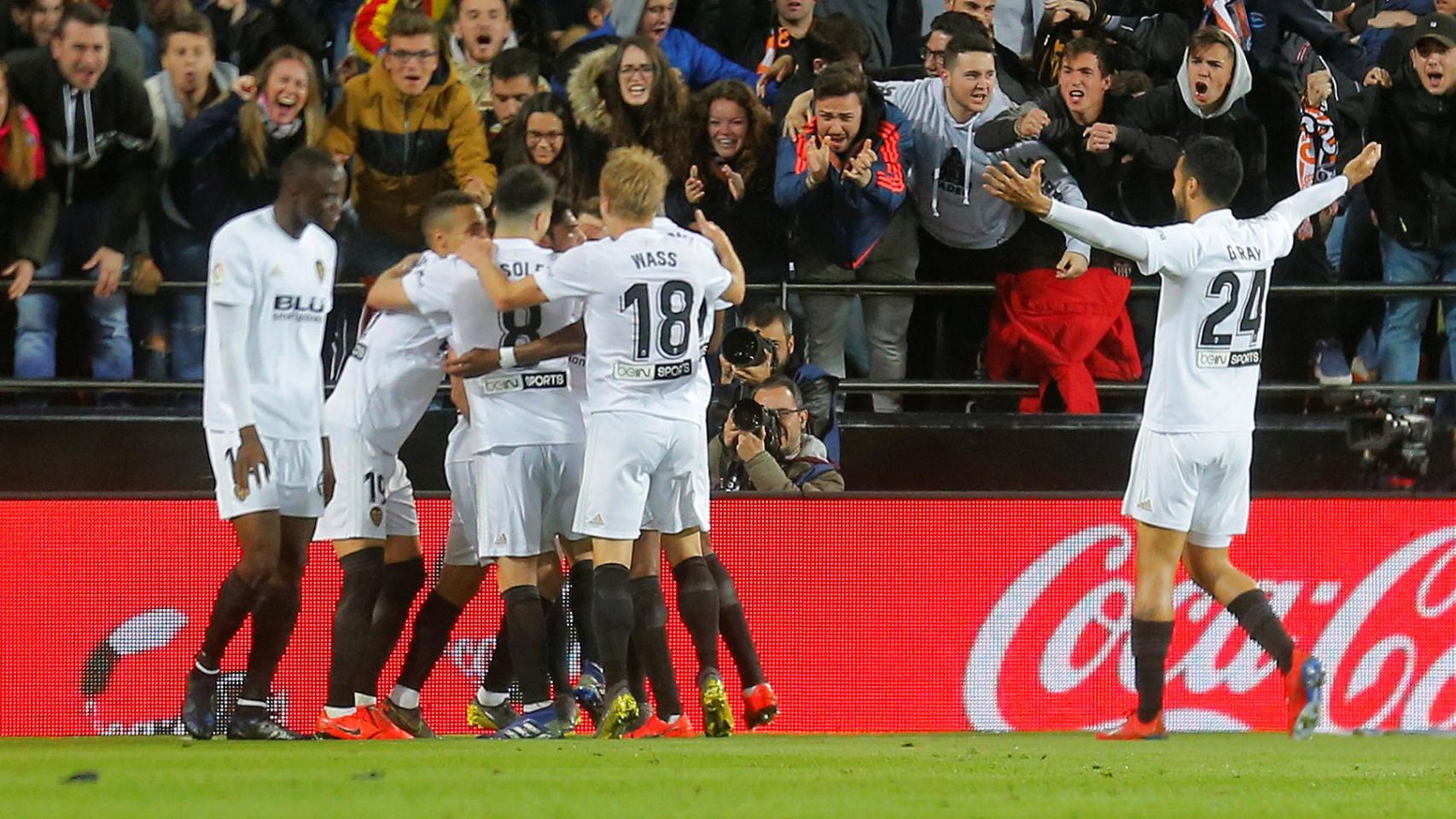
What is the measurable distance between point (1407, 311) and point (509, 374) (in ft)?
15.8

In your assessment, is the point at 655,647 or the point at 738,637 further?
the point at 738,637

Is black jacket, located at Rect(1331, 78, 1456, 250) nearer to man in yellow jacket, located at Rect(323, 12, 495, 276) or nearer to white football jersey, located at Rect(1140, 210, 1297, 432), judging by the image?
white football jersey, located at Rect(1140, 210, 1297, 432)

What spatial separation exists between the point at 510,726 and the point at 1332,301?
5133mm

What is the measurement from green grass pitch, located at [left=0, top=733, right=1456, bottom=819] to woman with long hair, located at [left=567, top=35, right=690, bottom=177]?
3.20 meters

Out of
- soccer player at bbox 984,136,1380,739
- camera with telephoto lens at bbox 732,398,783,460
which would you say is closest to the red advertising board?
camera with telephoto lens at bbox 732,398,783,460

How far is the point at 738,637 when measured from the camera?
841 centimetres

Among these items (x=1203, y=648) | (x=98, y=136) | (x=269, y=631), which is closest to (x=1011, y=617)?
(x=1203, y=648)

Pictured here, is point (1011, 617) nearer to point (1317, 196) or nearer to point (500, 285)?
point (1317, 196)

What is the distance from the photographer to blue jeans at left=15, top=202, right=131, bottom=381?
9.74 m

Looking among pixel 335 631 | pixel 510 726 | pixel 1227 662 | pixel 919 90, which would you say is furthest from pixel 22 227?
pixel 1227 662

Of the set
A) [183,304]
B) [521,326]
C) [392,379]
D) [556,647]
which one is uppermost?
[521,326]

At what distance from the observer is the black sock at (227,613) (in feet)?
25.2

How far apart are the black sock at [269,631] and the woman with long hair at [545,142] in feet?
8.62

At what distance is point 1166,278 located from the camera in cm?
797
